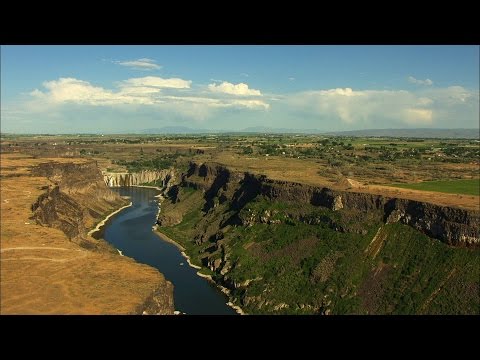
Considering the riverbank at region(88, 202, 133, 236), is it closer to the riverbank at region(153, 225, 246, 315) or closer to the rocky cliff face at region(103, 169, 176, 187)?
the riverbank at region(153, 225, 246, 315)

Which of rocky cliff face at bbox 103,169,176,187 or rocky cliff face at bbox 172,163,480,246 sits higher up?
rocky cliff face at bbox 172,163,480,246

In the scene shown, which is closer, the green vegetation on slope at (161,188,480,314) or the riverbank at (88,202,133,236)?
the green vegetation on slope at (161,188,480,314)

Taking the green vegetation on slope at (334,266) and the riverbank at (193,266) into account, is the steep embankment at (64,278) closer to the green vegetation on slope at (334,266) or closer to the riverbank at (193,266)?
the riverbank at (193,266)

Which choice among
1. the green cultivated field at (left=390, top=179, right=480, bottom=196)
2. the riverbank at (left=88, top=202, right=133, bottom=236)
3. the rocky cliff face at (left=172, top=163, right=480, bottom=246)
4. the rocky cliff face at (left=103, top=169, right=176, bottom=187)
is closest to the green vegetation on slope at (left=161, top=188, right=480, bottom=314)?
the rocky cliff face at (left=172, top=163, right=480, bottom=246)

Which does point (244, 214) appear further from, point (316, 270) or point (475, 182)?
point (475, 182)

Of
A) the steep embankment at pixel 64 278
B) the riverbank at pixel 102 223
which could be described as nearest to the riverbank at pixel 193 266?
the riverbank at pixel 102 223
